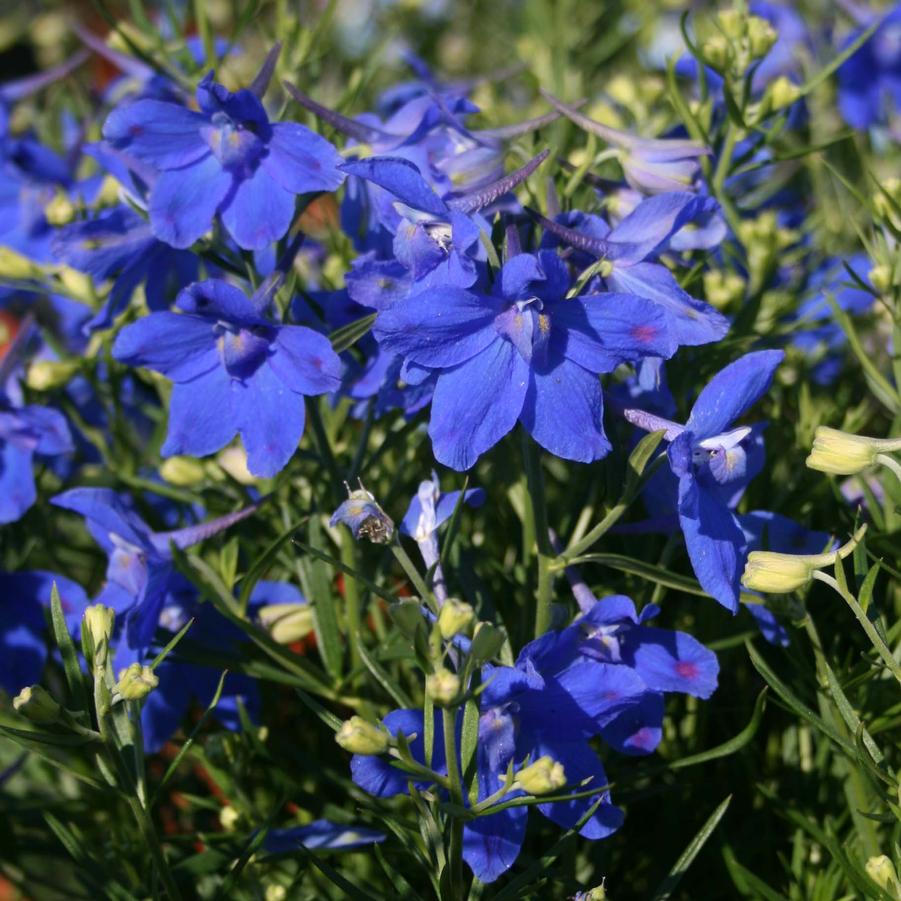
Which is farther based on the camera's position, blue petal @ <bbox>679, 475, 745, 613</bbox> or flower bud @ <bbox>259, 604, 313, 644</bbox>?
flower bud @ <bbox>259, 604, 313, 644</bbox>

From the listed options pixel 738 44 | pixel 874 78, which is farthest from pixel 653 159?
pixel 874 78

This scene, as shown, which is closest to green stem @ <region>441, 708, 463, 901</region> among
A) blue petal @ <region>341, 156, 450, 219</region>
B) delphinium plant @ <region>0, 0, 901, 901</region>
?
delphinium plant @ <region>0, 0, 901, 901</region>

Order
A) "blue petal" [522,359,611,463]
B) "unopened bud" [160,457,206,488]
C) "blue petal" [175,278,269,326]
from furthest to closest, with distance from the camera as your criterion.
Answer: "unopened bud" [160,457,206,488] < "blue petal" [175,278,269,326] < "blue petal" [522,359,611,463]

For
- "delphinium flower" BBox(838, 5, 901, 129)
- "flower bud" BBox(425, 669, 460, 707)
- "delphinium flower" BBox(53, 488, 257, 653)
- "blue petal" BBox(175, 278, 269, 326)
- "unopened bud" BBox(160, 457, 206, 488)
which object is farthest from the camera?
"delphinium flower" BBox(838, 5, 901, 129)

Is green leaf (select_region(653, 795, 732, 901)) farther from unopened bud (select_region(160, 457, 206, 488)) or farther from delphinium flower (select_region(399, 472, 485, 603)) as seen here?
unopened bud (select_region(160, 457, 206, 488))

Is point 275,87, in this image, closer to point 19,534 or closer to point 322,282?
point 322,282

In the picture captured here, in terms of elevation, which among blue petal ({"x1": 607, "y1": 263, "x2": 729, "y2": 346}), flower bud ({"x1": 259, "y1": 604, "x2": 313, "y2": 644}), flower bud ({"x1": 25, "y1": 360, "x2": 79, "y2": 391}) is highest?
blue petal ({"x1": 607, "y1": 263, "x2": 729, "y2": 346})

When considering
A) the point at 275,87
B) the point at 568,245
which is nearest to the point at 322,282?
the point at 568,245

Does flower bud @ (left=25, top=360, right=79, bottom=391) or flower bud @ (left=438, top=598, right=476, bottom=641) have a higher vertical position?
flower bud @ (left=438, top=598, right=476, bottom=641)
